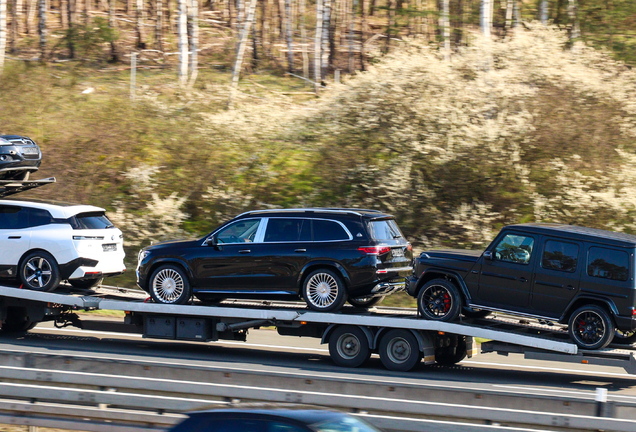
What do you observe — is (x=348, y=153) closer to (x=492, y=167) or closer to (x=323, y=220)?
(x=492, y=167)

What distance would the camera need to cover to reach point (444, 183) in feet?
58.6

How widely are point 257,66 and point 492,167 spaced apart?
655 inches

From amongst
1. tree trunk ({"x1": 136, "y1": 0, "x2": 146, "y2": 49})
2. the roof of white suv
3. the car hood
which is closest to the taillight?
the car hood

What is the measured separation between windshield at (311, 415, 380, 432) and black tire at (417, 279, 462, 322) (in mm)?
6084

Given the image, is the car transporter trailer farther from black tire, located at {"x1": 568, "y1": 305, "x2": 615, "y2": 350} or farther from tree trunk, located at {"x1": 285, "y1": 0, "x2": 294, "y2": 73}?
tree trunk, located at {"x1": 285, "y1": 0, "x2": 294, "y2": 73}

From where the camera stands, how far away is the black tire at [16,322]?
43.1 feet

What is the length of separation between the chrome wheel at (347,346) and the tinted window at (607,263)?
3.55 meters

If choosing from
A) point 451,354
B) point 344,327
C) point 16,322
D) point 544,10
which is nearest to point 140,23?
point 544,10

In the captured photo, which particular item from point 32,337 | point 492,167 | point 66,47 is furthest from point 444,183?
point 66,47

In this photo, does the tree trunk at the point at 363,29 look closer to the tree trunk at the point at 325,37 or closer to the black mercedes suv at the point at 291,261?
the tree trunk at the point at 325,37

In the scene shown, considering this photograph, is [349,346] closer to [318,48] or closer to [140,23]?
[318,48]

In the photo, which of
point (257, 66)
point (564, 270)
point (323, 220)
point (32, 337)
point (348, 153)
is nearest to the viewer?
point (564, 270)

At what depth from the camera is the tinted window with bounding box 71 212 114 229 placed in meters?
12.3

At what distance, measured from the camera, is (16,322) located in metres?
13.3
